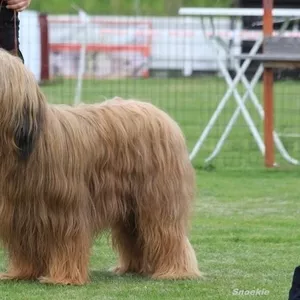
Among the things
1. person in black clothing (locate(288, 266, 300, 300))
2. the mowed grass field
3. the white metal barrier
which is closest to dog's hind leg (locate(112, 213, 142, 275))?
the mowed grass field

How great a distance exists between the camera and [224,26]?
20.8 m

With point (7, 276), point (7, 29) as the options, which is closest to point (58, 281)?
point (7, 276)

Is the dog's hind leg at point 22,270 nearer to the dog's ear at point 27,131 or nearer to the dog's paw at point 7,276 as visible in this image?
the dog's paw at point 7,276

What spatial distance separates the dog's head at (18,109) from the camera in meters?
6.04

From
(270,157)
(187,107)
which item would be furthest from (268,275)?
(187,107)

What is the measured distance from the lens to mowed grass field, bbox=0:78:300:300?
632 cm

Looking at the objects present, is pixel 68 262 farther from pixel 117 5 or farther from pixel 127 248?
pixel 117 5

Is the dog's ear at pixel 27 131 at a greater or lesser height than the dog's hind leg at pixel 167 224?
greater

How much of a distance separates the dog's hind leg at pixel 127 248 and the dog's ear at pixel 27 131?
0.96 metres

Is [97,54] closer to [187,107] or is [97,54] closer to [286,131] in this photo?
[187,107]

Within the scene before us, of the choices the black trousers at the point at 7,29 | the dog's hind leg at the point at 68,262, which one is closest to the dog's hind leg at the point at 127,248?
the dog's hind leg at the point at 68,262

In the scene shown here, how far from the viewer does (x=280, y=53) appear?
11.0m

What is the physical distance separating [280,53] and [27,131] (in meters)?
5.36

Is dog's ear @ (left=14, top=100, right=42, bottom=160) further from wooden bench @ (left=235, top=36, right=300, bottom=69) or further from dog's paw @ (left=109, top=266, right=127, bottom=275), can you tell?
wooden bench @ (left=235, top=36, right=300, bottom=69)
